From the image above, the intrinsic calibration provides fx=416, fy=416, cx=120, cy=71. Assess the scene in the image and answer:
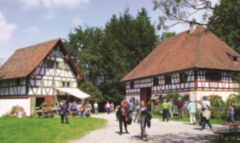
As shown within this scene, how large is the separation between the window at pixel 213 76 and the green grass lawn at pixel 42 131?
17.1 meters

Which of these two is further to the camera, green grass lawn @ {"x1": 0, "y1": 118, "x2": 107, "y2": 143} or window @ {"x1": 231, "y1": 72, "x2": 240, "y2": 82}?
window @ {"x1": 231, "y1": 72, "x2": 240, "y2": 82}

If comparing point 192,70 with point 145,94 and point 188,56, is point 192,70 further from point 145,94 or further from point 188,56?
point 145,94

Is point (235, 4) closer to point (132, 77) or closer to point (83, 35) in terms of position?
point (132, 77)

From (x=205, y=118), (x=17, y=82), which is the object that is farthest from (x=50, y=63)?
(x=205, y=118)

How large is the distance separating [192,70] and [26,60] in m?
20.7

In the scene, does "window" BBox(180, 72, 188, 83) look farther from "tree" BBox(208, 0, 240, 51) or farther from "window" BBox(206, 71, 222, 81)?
"tree" BBox(208, 0, 240, 51)

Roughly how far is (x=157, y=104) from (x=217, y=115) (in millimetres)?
13553

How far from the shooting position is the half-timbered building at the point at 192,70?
4125cm

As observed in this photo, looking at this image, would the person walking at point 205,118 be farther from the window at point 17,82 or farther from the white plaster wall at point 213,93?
the window at point 17,82

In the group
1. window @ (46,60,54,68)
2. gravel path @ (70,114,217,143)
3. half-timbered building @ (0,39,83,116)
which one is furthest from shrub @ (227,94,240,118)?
window @ (46,60,54,68)

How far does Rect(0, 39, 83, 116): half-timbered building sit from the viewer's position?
156 feet

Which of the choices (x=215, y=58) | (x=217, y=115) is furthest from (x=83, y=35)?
(x=217, y=115)

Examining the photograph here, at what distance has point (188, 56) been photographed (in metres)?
43.7

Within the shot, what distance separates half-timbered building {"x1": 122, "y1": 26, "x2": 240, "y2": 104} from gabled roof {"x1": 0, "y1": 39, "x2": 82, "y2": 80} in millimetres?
10259
